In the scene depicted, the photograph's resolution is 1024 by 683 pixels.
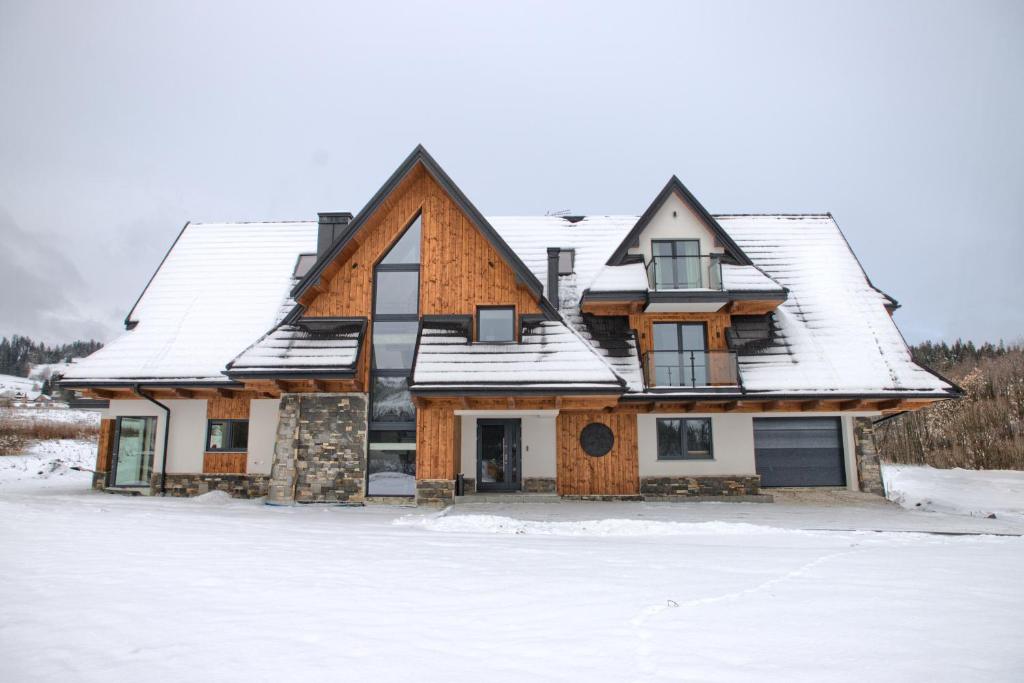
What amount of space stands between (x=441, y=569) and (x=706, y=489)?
1144 centimetres

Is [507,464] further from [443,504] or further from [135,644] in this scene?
[135,644]

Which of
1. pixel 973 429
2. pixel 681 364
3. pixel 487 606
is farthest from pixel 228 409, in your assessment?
pixel 973 429

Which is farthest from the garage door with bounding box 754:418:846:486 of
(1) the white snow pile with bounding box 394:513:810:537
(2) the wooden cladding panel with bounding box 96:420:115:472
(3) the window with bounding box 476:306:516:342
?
(2) the wooden cladding panel with bounding box 96:420:115:472

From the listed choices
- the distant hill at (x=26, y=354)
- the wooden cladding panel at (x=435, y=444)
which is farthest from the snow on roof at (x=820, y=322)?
the distant hill at (x=26, y=354)

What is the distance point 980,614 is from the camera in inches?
198

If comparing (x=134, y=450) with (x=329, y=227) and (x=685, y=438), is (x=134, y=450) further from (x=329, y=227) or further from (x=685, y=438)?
(x=685, y=438)

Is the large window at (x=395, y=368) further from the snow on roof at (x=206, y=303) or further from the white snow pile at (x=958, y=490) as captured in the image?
the white snow pile at (x=958, y=490)

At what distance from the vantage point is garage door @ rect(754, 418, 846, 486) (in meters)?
16.9

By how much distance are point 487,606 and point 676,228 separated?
561 inches

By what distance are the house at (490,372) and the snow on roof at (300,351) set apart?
5 cm

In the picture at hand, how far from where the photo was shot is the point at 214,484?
16.4 metres

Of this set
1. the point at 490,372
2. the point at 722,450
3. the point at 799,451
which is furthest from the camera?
the point at 799,451

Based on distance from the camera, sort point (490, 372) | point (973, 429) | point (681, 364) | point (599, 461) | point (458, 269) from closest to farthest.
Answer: point (490, 372)
point (458, 269)
point (681, 364)
point (599, 461)
point (973, 429)

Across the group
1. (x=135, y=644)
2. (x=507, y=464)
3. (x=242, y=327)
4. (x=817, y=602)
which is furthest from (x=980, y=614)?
(x=242, y=327)
